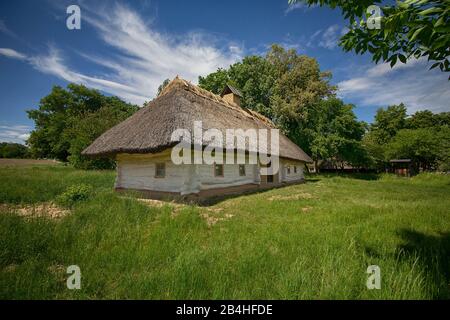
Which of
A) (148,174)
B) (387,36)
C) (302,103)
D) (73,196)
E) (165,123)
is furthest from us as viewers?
(302,103)

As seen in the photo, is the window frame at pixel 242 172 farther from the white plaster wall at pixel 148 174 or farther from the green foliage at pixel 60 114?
the green foliage at pixel 60 114

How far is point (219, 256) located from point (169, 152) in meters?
6.45

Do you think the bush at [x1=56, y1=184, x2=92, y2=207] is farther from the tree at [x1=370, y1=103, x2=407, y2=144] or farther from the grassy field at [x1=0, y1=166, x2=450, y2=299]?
the tree at [x1=370, y1=103, x2=407, y2=144]

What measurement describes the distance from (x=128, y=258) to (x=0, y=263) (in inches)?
67.3

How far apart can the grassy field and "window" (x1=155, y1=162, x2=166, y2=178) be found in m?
4.03

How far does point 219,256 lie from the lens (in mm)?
3000

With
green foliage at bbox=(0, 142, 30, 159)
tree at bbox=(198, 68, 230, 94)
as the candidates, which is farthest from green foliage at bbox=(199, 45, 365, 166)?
green foliage at bbox=(0, 142, 30, 159)

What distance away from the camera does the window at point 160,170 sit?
30.5 feet

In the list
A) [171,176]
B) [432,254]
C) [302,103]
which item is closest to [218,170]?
[171,176]

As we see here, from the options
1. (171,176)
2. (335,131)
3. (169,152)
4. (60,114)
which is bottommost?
(171,176)

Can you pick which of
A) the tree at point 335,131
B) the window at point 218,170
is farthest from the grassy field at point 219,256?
the tree at point 335,131

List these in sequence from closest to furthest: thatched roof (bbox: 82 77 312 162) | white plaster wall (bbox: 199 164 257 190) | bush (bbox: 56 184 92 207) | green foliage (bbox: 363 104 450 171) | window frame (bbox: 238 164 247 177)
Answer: bush (bbox: 56 184 92 207), thatched roof (bbox: 82 77 312 162), white plaster wall (bbox: 199 164 257 190), window frame (bbox: 238 164 247 177), green foliage (bbox: 363 104 450 171)

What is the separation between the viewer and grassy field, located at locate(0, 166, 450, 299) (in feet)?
7.34

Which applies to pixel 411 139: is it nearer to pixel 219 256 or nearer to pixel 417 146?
pixel 417 146
